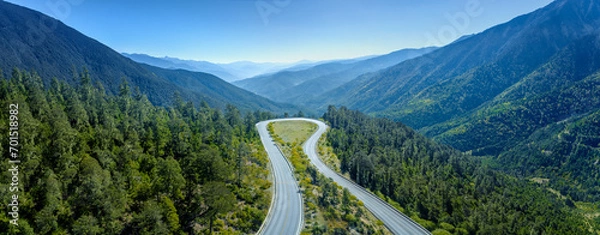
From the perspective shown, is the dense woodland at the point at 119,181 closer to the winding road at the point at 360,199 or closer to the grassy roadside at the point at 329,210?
the winding road at the point at 360,199

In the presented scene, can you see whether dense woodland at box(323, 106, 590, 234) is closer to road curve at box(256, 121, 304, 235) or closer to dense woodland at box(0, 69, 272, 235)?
road curve at box(256, 121, 304, 235)

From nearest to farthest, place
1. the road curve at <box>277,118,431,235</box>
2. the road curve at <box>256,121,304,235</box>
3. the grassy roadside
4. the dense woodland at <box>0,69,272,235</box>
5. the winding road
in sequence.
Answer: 1. the dense woodland at <box>0,69,272,235</box>
2. the road curve at <box>256,121,304,235</box>
3. the grassy roadside
4. the winding road
5. the road curve at <box>277,118,431,235</box>

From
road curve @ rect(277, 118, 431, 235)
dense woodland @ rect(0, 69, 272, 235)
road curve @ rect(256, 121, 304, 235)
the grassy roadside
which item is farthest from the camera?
road curve @ rect(277, 118, 431, 235)

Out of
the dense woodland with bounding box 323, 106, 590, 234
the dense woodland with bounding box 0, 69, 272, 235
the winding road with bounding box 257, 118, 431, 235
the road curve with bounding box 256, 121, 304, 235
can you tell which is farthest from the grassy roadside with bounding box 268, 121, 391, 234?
the dense woodland with bounding box 323, 106, 590, 234

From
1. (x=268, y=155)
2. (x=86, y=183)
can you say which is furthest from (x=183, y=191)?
(x=268, y=155)

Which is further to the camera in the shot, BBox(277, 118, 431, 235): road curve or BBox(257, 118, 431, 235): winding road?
BBox(277, 118, 431, 235): road curve

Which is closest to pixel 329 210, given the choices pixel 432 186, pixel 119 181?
pixel 119 181

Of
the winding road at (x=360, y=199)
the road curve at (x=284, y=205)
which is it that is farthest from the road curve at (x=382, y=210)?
the road curve at (x=284, y=205)

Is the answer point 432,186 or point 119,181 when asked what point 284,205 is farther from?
point 432,186
